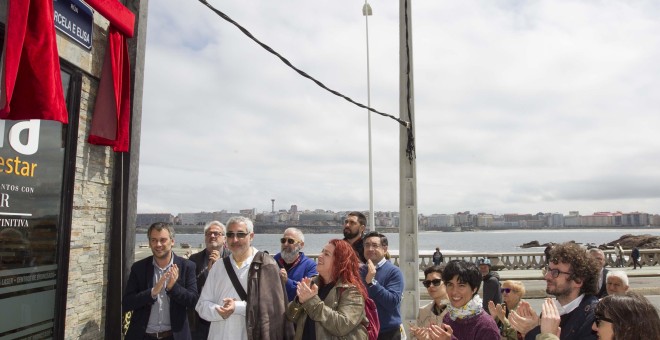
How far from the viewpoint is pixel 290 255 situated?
533 cm

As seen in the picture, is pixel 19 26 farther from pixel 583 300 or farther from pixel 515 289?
pixel 515 289

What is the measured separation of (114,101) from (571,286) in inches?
188

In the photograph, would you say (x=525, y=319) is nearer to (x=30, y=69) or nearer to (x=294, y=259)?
(x=294, y=259)

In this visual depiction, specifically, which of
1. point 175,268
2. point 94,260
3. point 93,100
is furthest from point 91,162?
point 175,268

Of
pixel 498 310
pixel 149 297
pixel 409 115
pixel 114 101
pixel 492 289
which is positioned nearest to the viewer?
pixel 498 310

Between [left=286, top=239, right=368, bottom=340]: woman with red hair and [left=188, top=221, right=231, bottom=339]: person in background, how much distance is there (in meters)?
1.66

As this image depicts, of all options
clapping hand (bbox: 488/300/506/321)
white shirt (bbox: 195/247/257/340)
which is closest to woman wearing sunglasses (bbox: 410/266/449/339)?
clapping hand (bbox: 488/300/506/321)

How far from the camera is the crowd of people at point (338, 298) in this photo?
334cm

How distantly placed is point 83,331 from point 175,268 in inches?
54.4

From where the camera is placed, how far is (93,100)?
5.46 metres

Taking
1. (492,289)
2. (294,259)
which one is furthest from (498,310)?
(492,289)

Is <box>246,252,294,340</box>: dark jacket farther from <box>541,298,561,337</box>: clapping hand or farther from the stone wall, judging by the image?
<box>541,298,561,337</box>: clapping hand

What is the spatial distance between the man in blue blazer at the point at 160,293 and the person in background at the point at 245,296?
0.45m

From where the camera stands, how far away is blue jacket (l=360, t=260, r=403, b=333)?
491cm
